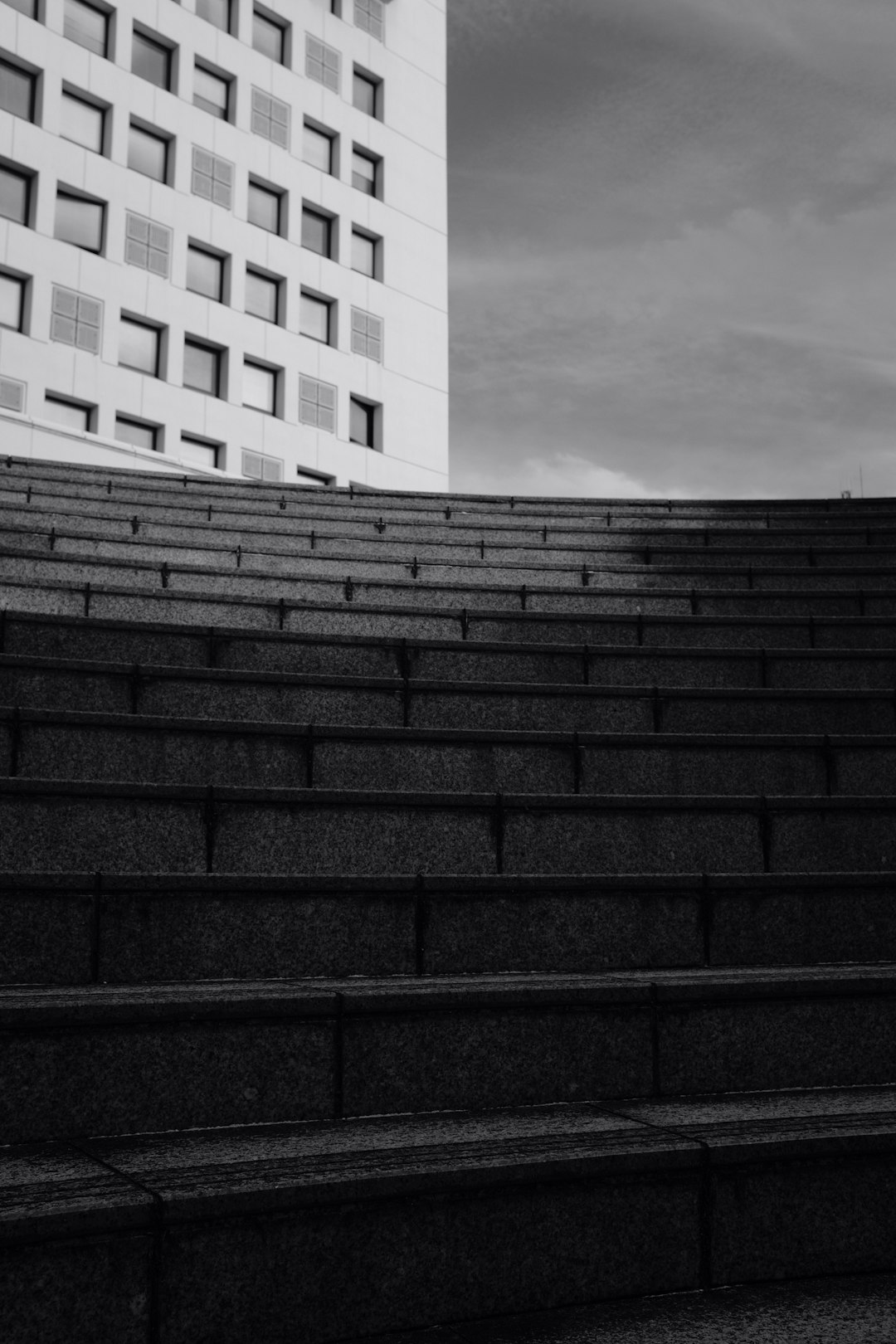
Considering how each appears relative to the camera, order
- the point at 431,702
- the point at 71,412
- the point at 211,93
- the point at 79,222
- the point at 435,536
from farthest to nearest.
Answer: the point at 211,93, the point at 79,222, the point at 71,412, the point at 435,536, the point at 431,702

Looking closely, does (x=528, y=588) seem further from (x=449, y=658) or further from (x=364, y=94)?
(x=364, y=94)

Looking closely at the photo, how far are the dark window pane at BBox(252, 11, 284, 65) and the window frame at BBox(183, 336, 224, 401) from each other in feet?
25.5

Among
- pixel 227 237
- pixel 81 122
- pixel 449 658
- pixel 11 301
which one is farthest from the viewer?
pixel 227 237

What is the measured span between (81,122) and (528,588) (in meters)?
21.5

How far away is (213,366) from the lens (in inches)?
1081

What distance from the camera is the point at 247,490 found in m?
13.4

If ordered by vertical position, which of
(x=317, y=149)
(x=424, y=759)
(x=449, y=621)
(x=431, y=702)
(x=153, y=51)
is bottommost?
(x=424, y=759)

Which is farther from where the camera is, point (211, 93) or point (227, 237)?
point (211, 93)

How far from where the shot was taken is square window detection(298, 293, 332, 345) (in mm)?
29328

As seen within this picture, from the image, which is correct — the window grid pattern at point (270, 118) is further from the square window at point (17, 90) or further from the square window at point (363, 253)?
the square window at point (17, 90)

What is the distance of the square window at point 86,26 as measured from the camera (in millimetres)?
25781

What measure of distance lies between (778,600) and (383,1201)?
6786mm

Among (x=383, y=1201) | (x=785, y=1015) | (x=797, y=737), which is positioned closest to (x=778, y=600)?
(x=797, y=737)

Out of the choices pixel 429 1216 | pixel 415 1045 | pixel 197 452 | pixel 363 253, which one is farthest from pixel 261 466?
pixel 429 1216
